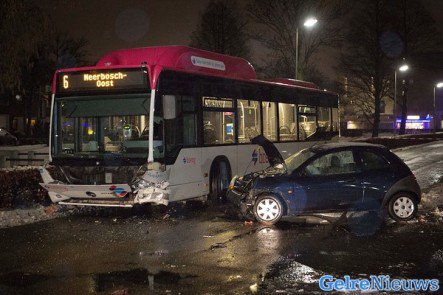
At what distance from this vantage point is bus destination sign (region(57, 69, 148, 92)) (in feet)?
38.2

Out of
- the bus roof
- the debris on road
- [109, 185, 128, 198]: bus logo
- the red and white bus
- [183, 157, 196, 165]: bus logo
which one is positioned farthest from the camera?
the bus roof

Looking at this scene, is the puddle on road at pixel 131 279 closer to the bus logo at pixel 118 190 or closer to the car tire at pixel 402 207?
the bus logo at pixel 118 190

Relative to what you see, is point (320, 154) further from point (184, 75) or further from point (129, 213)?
point (129, 213)

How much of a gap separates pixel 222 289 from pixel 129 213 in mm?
6900

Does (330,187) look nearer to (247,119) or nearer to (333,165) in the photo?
(333,165)

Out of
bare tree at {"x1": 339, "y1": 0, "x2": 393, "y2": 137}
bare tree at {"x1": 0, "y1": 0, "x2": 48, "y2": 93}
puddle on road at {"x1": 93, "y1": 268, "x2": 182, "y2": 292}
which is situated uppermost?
bare tree at {"x1": 339, "y1": 0, "x2": 393, "y2": 137}

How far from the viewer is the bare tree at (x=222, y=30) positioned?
48969mm

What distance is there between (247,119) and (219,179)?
2083 mm

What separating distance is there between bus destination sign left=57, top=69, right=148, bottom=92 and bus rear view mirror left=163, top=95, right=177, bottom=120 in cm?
56

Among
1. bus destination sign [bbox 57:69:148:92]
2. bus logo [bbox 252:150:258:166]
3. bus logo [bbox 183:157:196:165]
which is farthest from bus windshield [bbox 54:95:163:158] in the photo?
bus logo [bbox 252:150:258:166]

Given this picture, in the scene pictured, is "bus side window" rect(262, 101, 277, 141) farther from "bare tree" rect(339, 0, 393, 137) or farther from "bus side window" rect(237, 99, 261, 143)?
"bare tree" rect(339, 0, 393, 137)

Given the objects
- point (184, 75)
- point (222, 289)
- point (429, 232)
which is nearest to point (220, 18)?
point (184, 75)

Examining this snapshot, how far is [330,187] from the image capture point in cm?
1061

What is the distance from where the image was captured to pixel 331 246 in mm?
8883
